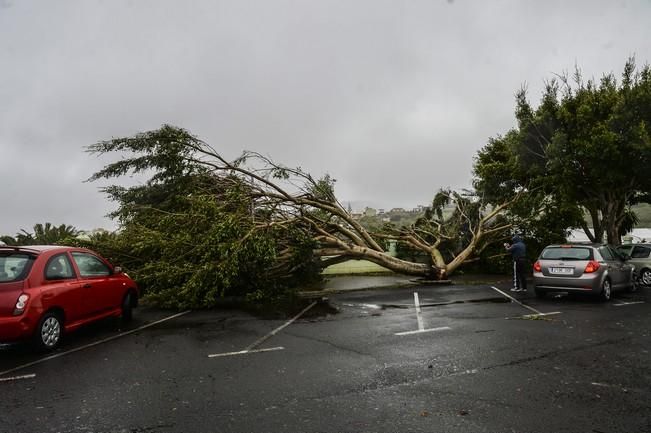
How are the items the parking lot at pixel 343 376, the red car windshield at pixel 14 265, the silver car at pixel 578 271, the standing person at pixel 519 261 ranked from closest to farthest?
the parking lot at pixel 343 376
the red car windshield at pixel 14 265
the silver car at pixel 578 271
the standing person at pixel 519 261

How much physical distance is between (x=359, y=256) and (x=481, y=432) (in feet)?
38.2

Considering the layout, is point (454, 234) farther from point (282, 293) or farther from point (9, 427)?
point (9, 427)

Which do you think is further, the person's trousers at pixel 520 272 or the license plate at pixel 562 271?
the person's trousers at pixel 520 272

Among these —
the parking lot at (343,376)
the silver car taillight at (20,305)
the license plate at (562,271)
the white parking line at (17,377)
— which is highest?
the silver car taillight at (20,305)

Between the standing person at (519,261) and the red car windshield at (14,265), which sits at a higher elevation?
the red car windshield at (14,265)

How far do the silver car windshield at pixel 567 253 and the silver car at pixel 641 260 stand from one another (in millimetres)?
5064

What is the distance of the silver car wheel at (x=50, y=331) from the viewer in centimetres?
637

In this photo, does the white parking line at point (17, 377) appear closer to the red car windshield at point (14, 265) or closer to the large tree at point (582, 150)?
the red car windshield at point (14, 265)

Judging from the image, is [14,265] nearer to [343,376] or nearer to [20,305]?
[20,305]

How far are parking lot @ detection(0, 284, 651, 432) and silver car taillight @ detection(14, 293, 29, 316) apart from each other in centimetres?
71

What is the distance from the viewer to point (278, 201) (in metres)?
14.0

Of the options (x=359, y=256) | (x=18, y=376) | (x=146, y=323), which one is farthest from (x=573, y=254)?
(x=18, y=376)

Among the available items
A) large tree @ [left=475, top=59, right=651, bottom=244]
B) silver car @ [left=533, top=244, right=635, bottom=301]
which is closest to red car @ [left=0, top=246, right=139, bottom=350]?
silver car @ [left=533, top=244, right=635, bottom=301]

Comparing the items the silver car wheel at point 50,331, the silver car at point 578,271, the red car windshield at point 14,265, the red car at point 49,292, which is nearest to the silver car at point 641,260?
the silver car at point 578,271
